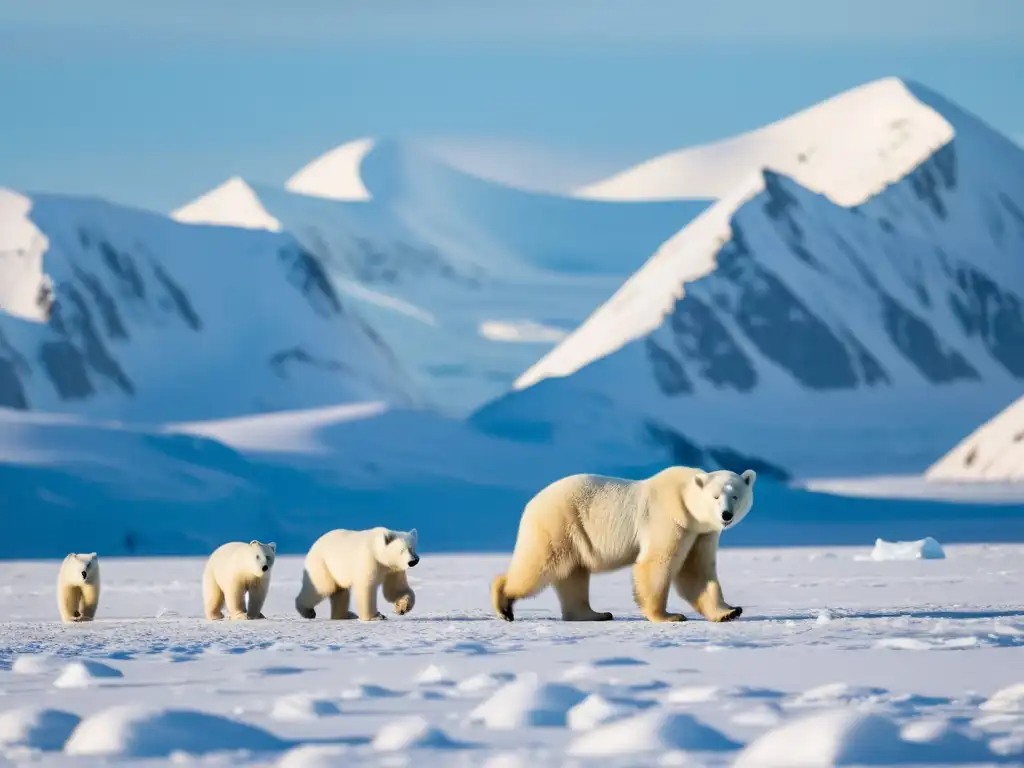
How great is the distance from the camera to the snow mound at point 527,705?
28.1 feet

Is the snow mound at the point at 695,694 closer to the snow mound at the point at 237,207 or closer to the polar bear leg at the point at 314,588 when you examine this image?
the polar bear leg at the point at 314,588

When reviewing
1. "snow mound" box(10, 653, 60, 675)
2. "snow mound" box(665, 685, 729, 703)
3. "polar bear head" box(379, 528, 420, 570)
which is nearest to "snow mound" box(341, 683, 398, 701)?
"snow mound" box(665, 685, 729, 703)

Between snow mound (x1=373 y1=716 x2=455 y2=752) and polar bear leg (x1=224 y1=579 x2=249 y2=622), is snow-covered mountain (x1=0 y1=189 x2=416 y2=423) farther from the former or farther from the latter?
snow mound (x1=373 y1=716 x2=455 y2=752)

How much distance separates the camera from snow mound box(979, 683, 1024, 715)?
8.59 m

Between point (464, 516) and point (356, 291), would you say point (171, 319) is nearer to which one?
point (464, 516)

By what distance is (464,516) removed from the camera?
62.9 metres

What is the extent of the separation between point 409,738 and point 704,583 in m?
6.38

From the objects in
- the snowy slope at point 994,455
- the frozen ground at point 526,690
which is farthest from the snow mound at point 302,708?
the snowy slope at point 994,455

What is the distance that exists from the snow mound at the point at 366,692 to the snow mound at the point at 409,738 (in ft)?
3.97

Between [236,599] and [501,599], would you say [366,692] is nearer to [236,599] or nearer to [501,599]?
[501,599]

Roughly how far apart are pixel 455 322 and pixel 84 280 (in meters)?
74.9

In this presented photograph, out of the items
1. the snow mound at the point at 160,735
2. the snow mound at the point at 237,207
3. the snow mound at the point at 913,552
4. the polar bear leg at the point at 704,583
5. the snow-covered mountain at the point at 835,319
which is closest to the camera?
the snow mound at the point at 160,735

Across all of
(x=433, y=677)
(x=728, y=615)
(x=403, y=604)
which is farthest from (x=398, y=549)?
(x=433, y=677)

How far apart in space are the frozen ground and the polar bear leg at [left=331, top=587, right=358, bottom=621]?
35 cm
